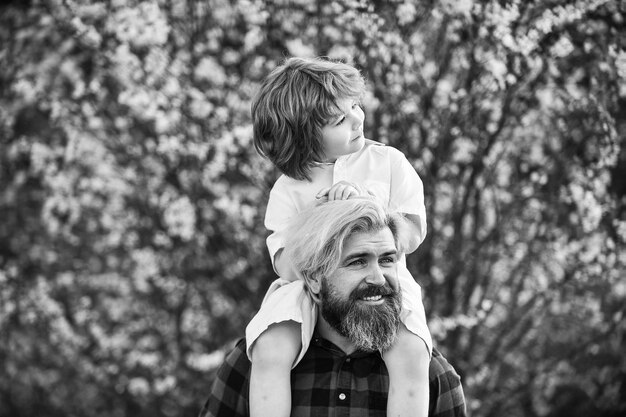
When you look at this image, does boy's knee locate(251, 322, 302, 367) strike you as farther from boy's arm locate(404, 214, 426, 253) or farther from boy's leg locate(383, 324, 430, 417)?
boy's arm locate(404, 214, 426, 253)

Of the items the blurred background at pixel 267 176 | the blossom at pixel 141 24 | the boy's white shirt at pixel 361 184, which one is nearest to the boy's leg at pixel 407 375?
the boy's white shirt at pixel 361 184

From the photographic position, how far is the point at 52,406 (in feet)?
23.9

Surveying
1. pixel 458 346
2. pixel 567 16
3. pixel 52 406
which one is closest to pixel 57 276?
pixel 52 406

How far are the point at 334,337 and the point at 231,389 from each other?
451 millimetres

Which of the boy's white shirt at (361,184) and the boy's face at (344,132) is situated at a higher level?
the boy's face at (344,132)

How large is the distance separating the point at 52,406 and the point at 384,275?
5554 millimetres

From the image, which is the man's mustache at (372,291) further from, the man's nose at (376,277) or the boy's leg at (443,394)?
the boy's leg at (443,394)

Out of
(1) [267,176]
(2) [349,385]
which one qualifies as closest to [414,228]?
(2) [349,385]

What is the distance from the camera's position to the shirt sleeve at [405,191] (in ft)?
8.77

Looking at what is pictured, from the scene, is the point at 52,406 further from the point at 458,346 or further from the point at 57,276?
the point at 458,346

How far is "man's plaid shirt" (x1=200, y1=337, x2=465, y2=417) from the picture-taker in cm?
266

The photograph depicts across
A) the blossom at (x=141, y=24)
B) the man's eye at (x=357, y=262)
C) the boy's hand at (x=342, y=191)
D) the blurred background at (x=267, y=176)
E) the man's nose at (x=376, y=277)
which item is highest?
the boy's hand at (x=342, y=191)

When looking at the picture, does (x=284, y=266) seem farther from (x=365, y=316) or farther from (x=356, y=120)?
(x=356, y=120)

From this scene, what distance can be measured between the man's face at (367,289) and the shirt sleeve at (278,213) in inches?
9.6
